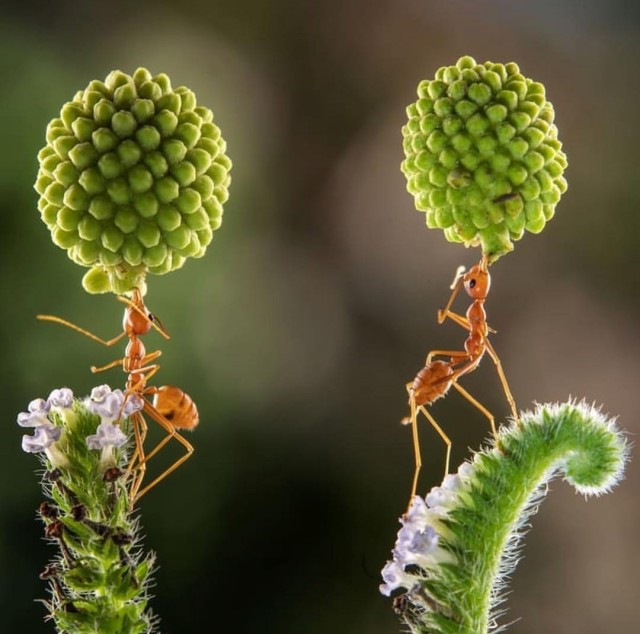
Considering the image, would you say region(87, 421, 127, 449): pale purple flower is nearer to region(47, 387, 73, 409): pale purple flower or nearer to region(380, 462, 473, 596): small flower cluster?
region(47, 387, 73, 409): pale purple flower

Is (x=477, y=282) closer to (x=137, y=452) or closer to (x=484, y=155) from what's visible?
(x=484, y=155)

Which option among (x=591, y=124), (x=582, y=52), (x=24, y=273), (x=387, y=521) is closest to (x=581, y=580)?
(x=387, y=521)

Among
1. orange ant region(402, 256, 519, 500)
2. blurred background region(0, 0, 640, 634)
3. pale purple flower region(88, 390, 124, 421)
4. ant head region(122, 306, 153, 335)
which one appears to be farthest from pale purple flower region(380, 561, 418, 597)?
blurred background region(0, 0, 640, 634)

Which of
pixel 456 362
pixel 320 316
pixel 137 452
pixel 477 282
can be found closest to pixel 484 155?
pixel 477 282

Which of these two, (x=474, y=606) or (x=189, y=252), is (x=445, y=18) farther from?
(x=474, y=606)

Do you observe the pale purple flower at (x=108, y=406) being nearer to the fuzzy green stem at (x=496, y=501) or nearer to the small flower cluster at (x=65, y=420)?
the small flower cluster at (x=65, y=420)

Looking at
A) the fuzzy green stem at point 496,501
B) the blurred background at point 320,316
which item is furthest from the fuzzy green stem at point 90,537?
the blurred background at point 320,316
